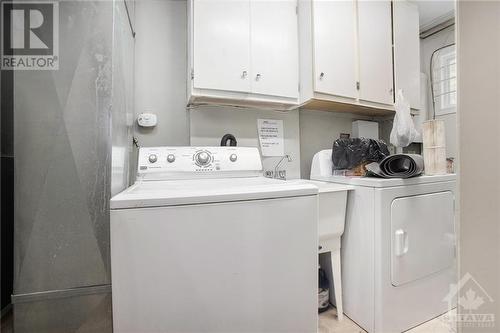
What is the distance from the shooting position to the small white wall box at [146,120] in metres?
1.58

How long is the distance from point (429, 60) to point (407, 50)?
810 millimetres

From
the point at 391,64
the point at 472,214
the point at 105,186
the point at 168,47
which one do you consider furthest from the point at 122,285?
the point at 391,64

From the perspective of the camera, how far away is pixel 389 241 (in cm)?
123

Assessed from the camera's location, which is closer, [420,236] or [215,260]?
[215,260]

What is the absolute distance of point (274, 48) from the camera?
1.62m

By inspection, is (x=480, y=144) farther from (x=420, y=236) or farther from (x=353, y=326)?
(x=353, y=326)

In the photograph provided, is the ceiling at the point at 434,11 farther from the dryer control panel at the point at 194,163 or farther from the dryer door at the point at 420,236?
the dryer control panel at the point at 194,163

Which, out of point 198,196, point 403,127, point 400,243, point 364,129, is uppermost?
point 364,129

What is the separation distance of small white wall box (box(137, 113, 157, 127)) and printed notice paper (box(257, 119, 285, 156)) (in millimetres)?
802

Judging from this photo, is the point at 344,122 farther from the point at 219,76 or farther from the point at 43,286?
the point at 43,286

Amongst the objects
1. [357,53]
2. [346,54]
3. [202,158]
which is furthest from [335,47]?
[202,158]

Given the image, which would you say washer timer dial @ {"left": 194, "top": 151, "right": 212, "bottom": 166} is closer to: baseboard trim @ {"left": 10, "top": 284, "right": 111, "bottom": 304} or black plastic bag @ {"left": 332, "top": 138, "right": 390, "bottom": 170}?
baseboard trim @ {"left": 10, "top": 284, "right": 111, "bottom": 304}

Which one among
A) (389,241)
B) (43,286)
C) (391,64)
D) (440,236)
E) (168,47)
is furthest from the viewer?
(391,64)

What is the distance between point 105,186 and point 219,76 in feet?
3.05
